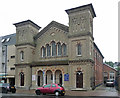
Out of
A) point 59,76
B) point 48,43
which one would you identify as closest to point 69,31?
point 48,43

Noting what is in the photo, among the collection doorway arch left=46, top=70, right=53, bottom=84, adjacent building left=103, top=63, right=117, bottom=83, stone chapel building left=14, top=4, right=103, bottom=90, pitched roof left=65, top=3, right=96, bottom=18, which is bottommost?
adjacent building left=103, top=63, right=117, bottom=83

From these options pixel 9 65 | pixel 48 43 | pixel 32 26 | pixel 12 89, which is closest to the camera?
pixel 12 89

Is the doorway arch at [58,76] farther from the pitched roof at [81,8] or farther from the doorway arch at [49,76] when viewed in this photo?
the pitched roof at [81,8]

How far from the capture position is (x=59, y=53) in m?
28.9

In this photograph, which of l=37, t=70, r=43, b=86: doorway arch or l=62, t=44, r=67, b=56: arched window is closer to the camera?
l=62, t=44, r=67, b=56: arched window

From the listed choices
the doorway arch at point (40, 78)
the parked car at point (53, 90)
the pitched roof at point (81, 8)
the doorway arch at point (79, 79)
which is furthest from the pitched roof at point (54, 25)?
the parked car at point (53, 90)

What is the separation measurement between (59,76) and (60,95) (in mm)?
8517

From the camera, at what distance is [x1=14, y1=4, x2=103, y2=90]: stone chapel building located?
25.2 meters

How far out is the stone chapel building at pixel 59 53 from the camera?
25219mm

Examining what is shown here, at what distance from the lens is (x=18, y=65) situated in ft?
102

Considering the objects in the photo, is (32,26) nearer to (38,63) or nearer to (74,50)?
(38,63)

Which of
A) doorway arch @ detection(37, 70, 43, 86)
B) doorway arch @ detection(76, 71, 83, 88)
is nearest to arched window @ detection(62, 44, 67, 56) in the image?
doorway arch @ detection(76, 71, 83, 88)

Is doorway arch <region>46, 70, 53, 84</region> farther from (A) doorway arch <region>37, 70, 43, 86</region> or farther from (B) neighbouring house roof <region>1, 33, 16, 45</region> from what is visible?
(B) neighbouring house roof <region>1, 33, 16, 45</region>

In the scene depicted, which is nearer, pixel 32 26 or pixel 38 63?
pixel 38 63
